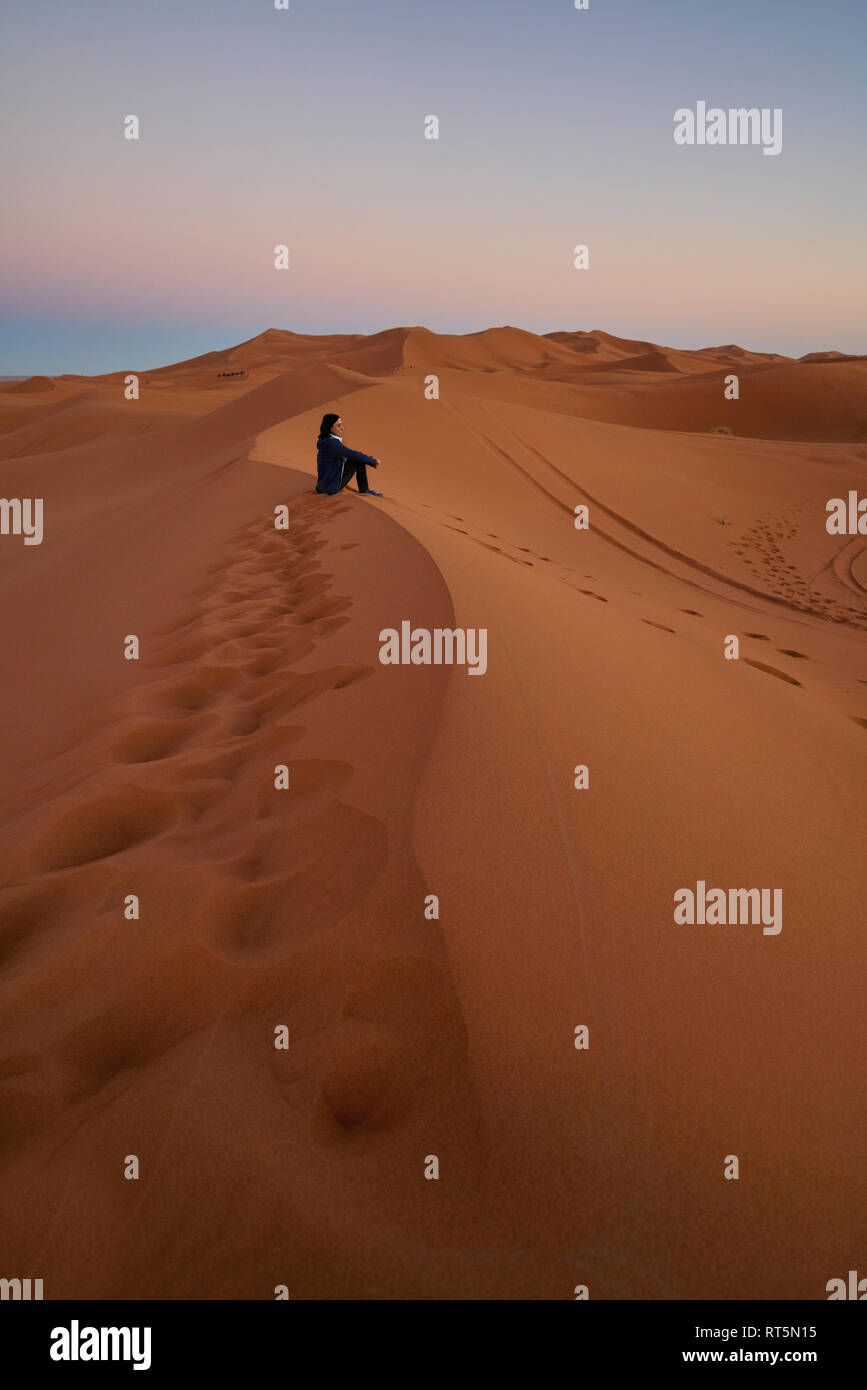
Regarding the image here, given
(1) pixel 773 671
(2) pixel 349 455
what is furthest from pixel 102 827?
(2) pixel 349 455

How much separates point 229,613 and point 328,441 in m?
3.52

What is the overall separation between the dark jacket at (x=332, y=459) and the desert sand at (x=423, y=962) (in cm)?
308

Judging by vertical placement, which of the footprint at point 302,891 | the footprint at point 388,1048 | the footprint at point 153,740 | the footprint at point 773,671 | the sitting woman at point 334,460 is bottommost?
the footprint at point 388,1048

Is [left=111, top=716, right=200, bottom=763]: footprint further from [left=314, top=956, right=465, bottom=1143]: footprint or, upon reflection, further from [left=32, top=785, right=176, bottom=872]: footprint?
[left=314, top=956, right=465, bottom=1143]: footprint

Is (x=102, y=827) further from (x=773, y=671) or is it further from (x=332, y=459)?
(x=332, y=459)

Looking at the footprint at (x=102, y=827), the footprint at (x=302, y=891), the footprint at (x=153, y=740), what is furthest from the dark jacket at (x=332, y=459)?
the footprint at (x=302, y=891)

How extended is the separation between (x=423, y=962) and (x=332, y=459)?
21.5 feet

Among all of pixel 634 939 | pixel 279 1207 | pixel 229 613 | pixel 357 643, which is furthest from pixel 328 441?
pixel 279 1207

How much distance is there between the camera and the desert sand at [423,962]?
1254 mm

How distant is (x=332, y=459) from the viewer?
739 cm

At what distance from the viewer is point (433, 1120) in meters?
1.39

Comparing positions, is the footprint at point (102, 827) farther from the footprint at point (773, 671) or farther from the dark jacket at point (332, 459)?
the dark jacket at point (332, 459)

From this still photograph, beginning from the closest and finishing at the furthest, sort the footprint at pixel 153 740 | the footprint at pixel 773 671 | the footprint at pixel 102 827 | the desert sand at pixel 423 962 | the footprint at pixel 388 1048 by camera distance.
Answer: the desert sand at pixel 423 962 < the footprint at pixel 388 1048 < the footprint at pixel 102 827 < the footprint at pixel 153 740 < the footprint at pixel 773 671

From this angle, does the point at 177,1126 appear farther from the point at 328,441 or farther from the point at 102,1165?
the point at 328,441
